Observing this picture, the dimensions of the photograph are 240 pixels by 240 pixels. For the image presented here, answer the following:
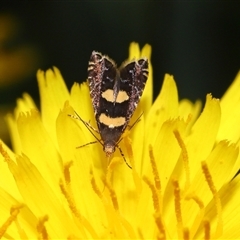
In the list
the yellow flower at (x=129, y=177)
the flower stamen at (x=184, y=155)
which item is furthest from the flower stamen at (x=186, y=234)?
the flower stamen at (x=184, y=155)

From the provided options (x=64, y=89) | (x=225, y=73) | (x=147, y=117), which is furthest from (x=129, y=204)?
(x=225, y=73)

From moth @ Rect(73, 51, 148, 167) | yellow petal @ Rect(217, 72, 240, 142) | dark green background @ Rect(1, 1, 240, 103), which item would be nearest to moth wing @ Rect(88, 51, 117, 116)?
moth @ Rect(73, 51, 148, 167)

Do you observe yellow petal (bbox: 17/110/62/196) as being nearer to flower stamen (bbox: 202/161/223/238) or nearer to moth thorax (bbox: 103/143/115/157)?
moth thorax (bbox: 103/143/115/157)

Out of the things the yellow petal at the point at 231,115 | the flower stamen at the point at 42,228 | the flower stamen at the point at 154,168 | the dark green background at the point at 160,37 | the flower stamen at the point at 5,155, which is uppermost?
the dark green background at the point at 160,37

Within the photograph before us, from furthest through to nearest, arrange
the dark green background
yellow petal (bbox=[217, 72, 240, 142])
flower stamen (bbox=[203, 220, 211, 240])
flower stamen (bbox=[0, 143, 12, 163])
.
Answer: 1. the dark green background
2. yellow petal (bbox=[217, 72, 240, 142])
3. flower stamen (bbox=[0, 143, 12, 163])
4. flower stamen (bbox=[203, 220, 211, 240])

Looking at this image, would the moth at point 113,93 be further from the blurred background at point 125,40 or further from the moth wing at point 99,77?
the blurred background at point 125,40

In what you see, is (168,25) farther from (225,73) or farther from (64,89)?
(64,89)
